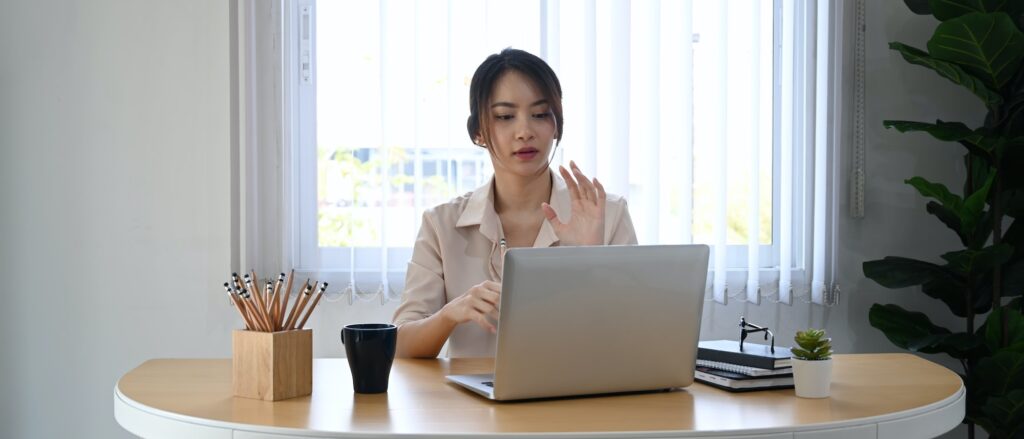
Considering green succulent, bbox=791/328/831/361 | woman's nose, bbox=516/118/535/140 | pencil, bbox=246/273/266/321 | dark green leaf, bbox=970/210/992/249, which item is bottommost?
green succulent, bbox=791/328/831/361

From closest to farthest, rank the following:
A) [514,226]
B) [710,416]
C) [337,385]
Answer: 1. [710,416]
2. [337,385]
3. [514,226]

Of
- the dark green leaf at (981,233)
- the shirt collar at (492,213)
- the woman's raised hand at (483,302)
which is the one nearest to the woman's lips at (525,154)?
the shirt collar at (492,213)

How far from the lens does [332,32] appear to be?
282 cm

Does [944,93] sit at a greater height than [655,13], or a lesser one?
lesser

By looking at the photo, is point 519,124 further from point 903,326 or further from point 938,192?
point 903,326

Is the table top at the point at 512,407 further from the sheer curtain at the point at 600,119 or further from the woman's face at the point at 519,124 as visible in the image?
the sheer curtain at the point at 600,119

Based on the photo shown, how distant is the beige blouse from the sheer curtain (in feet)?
2.15

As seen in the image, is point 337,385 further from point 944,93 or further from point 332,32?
point 944,93

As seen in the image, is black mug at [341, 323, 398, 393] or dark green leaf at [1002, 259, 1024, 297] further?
dark green leaf at [1002, 259, 1024, 297]

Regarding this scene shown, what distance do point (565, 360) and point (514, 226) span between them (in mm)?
932

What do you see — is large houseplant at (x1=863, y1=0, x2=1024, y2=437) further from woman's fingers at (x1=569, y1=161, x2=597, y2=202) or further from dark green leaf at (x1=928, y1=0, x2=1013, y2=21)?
woman's fingers at (x1=569, y1=161, x2=597, y2=202)

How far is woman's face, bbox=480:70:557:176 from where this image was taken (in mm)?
2092

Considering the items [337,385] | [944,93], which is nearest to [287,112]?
[337,385]

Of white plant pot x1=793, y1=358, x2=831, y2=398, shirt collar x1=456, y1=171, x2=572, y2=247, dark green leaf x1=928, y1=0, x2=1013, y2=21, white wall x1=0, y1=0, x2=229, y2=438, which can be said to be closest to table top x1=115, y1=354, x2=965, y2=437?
white plant pot x1=793, y1=358, x2=831, y2=398
